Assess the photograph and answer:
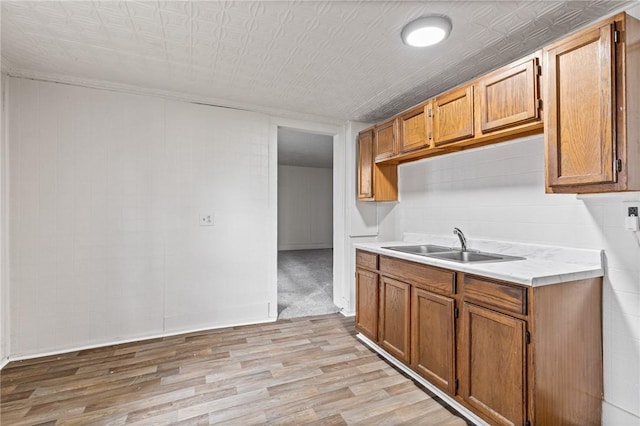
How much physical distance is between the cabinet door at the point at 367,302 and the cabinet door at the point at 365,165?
3.17ft

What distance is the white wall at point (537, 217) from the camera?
1.56 metres

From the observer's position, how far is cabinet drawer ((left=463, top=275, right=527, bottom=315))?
143 centimetres

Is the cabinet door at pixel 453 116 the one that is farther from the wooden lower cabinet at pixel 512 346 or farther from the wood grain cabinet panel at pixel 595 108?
the wooden lower cabinet at pixel 512 346

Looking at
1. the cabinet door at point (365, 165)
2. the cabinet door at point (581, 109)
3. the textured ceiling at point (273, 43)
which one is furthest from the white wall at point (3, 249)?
the cabinet door at point (581, 109)

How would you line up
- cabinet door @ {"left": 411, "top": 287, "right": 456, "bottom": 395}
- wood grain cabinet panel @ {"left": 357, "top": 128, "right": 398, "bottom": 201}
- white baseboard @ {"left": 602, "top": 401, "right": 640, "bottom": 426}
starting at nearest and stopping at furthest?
white baseboard @ {"left": 602, "top": 401, "right": 640, "bottom": 426} → cabinet door @ {"left": 411, "top": 287, "right": 456, "bottom": 395} → wood grain cabinet panel @ {"left": 357, "top": 128, "right": 398, "bottom": 201}

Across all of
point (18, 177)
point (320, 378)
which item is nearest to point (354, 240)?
point (320, 378)

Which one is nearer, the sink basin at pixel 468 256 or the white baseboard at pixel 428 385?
the white baseboard at pixel 428 385

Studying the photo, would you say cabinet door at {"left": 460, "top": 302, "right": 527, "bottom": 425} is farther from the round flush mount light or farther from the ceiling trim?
the ceiling trim

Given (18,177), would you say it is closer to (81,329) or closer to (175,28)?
(81,329)

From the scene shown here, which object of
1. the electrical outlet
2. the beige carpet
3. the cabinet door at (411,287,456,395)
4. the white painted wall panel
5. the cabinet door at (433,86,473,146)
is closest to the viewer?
the cabinet door at (411,287,456,395)

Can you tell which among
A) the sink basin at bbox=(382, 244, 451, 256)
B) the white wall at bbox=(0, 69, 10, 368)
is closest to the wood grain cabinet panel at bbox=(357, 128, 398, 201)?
the sink basin at bbox=(382, 244, 451, 256)

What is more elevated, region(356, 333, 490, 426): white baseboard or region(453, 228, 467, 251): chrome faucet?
region(453, 228, 467, 251): chrome faucet

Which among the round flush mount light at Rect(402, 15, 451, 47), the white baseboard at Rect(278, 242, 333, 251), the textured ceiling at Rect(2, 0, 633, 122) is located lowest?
the white baseboard at Rect(278, 242, 333, 251)

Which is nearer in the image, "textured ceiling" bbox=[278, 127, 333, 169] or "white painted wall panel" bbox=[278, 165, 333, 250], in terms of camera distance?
"textured ceiling" bbox=[278, 127, 333, 169]
